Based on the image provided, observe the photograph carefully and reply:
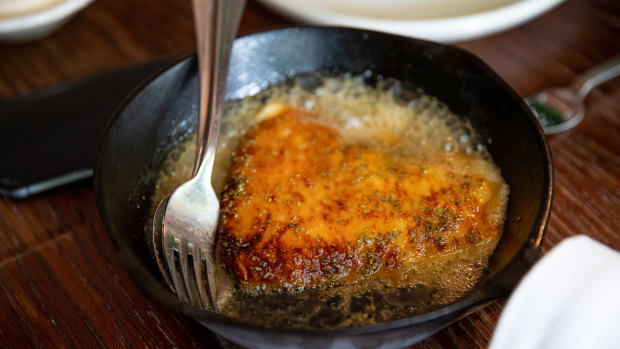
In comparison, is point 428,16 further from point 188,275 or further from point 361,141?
point 188,275

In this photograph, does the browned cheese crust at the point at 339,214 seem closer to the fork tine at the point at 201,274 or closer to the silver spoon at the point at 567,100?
the fork tine at the point at 201,274

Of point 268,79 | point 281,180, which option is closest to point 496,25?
point 268,79

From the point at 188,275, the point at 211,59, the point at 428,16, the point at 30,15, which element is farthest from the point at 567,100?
the point at 30,15

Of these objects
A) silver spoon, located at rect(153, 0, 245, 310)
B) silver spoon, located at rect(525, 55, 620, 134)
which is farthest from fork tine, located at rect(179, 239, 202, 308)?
silver spoon, located at rect(525, 55, 620, 134)

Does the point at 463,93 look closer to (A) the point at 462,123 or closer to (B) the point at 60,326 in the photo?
(A) the point at 462,123

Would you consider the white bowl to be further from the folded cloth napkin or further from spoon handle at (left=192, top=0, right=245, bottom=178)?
the folded cloth napkin
